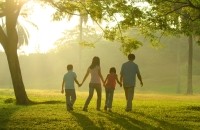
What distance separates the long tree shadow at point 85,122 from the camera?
43.0ft

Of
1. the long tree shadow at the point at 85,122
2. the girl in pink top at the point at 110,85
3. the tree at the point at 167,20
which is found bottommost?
the long tree shadow at the point at 85,122

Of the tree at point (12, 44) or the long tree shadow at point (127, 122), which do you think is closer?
the long tree shadow at point (127, 122)

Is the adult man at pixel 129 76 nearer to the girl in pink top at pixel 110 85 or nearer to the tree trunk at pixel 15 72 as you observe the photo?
the girl in pink top at pixel 110 85

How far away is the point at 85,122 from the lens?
13969 millimetres

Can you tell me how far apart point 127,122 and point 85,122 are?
138cm

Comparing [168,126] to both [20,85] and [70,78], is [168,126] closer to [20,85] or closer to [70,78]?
[70,78]

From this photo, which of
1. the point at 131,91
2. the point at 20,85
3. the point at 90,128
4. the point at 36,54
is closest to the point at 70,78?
the point at 131,91

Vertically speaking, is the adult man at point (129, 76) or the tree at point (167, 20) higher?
the tree at point (167, 20)

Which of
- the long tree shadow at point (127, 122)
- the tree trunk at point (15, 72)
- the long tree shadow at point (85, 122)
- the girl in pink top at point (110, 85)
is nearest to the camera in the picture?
the long tree shadow at point (85, 122)

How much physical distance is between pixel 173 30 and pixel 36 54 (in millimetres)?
83206

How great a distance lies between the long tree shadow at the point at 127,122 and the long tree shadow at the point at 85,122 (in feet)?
2.61

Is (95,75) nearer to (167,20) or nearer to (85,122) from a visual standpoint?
(85,122)

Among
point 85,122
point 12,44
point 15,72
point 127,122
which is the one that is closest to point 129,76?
point 127,122

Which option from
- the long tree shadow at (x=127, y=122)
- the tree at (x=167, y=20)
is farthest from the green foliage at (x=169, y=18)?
the long tree shadow at (x=127, y=122)
